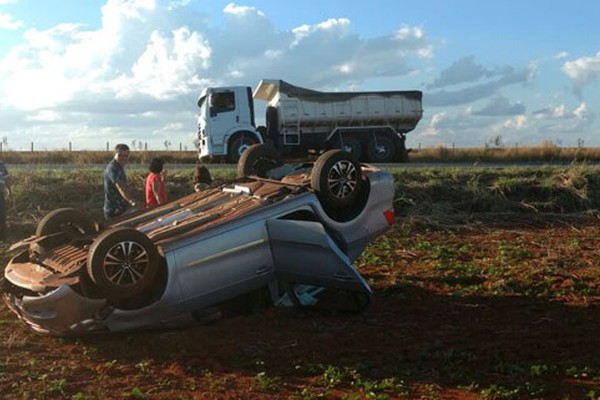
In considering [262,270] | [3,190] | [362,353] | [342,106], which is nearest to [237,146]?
[342,106]

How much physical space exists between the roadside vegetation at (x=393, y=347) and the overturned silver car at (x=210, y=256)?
24cm

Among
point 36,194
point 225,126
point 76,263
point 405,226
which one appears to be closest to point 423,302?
point 76,263

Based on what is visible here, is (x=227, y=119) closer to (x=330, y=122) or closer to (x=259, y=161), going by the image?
(x=330, y=122)

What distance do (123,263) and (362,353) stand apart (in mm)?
1998

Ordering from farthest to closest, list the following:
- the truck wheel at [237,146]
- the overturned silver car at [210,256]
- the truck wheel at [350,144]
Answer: the truck wheel at [350,144], the truck wheel at [237,146], the overturned silver car at [210,256]

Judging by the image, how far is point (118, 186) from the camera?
27.5 feet

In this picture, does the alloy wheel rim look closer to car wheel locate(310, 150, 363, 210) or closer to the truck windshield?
car wheel locate(310, 150, 363, 210)

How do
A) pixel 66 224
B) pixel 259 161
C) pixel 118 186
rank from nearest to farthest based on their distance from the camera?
1. pixel 66 224
2. pixel 259 161
3. pixel 118 186

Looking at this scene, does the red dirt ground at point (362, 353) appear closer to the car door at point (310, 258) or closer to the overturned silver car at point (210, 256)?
the overturned silver car at point (210, 256)

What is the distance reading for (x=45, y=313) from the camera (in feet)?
17.9

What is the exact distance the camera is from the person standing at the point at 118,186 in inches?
329

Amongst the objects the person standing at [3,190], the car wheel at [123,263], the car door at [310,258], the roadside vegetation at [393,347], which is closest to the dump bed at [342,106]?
the person standing at [3,190]

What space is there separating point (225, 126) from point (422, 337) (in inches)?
646

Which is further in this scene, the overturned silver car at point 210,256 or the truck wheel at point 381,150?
the truck wheel at point 381,150
